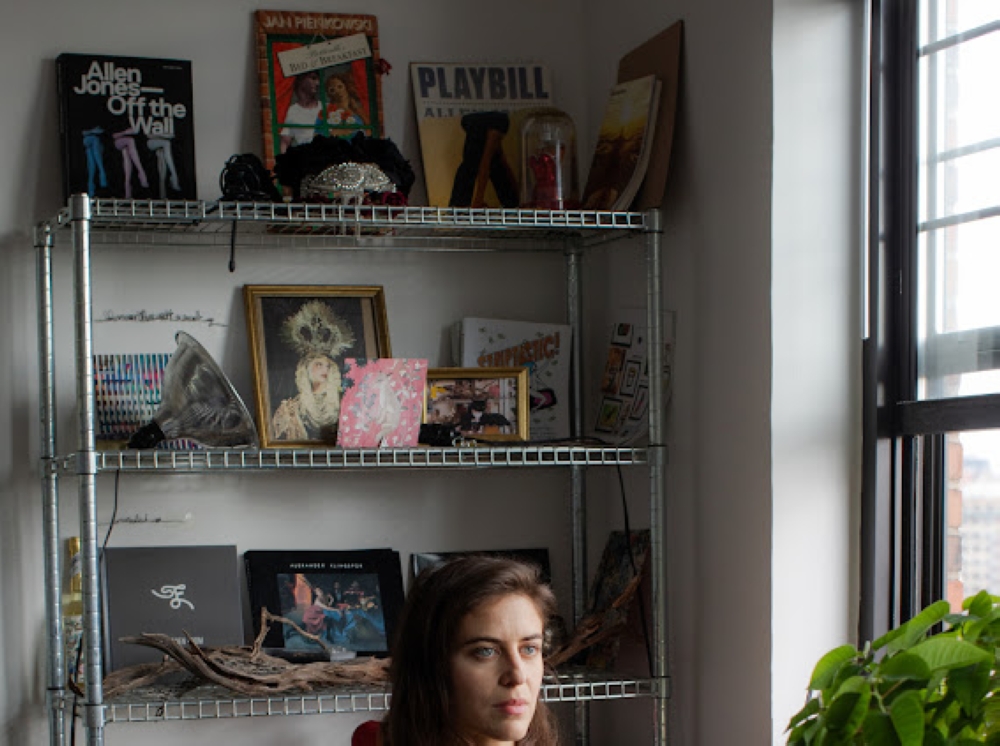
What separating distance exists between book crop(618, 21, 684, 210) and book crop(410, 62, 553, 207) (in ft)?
0.90

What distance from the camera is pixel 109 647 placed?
243cm

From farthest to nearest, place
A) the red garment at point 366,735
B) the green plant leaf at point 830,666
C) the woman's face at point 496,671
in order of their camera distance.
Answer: the red garment at point 366,735, the green plant leaf at point 830,666, the woman's face at point 496,671

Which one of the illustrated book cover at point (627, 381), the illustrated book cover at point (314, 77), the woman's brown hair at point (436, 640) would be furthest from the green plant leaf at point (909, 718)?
the illustrated book cover at point (314, 77)

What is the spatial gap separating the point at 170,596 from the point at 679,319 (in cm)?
103

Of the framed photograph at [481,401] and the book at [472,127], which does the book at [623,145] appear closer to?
the book at [472,127]

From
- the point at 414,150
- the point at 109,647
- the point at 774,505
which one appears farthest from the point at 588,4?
the point at 109,647

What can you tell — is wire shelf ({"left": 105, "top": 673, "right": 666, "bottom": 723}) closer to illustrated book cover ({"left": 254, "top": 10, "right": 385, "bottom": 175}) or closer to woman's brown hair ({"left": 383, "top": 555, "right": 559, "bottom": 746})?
woman's brown hair ({"left": 383, "top": 555, "right": 559, "bottom": 746})

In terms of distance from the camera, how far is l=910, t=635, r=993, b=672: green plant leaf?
149 cm

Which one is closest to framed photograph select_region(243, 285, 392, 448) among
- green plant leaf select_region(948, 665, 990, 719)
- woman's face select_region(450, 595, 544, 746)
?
woman's face select_region(450, 595, 544, 746)

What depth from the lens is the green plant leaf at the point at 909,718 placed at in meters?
1.49

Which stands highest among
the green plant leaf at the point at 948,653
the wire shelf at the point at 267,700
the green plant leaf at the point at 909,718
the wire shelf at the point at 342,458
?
the wire shelf at the point at 342,458

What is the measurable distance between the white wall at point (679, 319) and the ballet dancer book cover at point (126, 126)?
6 cm

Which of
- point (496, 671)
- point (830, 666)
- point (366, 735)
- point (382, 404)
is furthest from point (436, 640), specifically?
point (382, 404)

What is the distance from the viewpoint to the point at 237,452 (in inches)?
89.3
